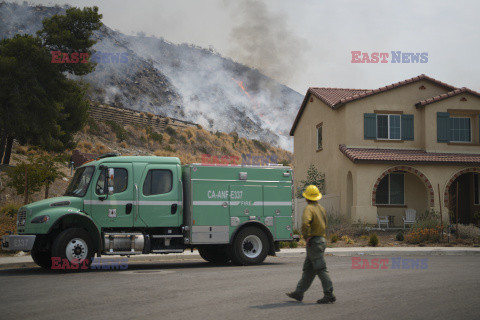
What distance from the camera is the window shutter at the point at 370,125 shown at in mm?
29734

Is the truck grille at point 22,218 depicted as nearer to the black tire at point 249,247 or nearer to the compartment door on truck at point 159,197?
the compartment door on truck at point 159,197

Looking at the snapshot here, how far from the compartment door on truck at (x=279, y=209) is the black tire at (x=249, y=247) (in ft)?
1.33

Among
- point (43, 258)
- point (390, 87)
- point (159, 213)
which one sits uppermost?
point (390, 87)

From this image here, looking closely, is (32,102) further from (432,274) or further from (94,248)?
(432,274)

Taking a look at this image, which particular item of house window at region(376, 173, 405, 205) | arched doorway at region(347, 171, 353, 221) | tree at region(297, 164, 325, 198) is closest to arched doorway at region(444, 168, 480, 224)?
house window at region(376, 173, 405, 205)

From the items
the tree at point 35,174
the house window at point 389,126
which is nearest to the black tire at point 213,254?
the tree at point 35,174

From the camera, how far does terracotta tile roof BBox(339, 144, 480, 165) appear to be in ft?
90.7

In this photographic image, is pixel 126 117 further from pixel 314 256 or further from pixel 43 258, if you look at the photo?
pixel 314 256

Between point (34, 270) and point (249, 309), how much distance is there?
7767 millimetres

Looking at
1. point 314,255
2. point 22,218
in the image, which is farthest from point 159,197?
point 314,255

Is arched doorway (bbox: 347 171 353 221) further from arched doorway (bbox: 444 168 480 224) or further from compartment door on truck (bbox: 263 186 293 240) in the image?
compartment door on truck (bbox: 263 186 293 240)

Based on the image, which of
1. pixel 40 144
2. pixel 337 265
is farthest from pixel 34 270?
pixel 40 144

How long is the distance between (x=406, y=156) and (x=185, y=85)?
337 ft

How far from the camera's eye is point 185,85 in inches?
5027
